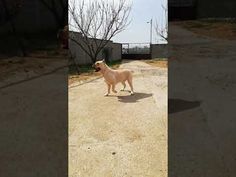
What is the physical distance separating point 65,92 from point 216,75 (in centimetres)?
62

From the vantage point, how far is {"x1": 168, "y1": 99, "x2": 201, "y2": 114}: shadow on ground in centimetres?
127

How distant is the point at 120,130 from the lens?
1350 mm

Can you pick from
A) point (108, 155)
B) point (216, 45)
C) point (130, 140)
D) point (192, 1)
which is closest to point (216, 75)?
point (216, 45)

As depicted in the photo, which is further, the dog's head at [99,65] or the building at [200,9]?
the dog's head at [99,65]

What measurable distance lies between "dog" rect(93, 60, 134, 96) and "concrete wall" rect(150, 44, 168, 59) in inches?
8.1

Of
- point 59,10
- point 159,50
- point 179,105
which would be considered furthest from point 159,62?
point 59,10

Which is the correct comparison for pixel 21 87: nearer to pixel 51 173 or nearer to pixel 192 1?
pixel 51 173

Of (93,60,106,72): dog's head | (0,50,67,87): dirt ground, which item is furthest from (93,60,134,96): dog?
(0,50,67,87): dirt ground

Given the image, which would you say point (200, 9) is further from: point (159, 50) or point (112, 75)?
point (112, 75)

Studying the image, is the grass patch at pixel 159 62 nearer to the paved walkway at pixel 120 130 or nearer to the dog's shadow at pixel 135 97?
the paved walkway at pixel 120 130

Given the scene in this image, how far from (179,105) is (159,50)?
24 centimetres

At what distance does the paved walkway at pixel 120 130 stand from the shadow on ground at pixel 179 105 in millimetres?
100

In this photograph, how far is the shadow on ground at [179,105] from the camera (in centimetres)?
127

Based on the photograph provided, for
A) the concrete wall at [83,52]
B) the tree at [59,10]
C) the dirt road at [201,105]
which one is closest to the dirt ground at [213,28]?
the dirt road at [201,105]
